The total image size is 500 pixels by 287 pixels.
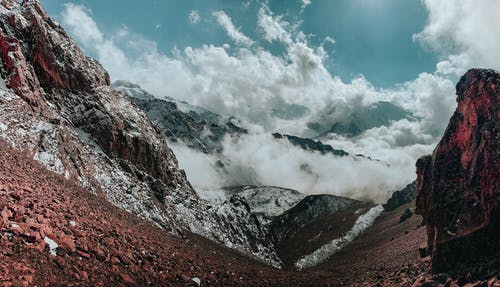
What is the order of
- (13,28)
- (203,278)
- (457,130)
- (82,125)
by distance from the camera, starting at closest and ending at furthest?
(203,278) → (457,130) → (13,28) → (82,125)

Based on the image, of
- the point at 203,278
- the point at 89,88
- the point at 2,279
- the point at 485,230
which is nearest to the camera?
the point at 2,279

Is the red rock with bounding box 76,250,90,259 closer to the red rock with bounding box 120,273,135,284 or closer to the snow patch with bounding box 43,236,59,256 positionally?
the snow patch with bounding box 43,236,59,256

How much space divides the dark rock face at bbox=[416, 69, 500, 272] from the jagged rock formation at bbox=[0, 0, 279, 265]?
4197cm

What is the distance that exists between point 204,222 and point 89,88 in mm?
39217

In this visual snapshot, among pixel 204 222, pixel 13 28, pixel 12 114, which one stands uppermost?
pixel 13 28

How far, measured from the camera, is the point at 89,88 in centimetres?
6988

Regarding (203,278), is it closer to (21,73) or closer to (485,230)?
(485,230)

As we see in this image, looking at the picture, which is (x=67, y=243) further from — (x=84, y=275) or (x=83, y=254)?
(x=84, y=275)

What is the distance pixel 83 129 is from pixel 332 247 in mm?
111541

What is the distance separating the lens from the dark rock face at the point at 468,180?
86.4ft

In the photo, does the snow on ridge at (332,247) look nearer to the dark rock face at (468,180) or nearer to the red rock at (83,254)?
the dark rock face at (468,180)

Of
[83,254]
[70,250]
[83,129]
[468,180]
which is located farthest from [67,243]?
[83,129]

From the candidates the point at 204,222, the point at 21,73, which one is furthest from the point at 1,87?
the point at 204,222

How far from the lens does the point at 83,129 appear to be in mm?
65125
